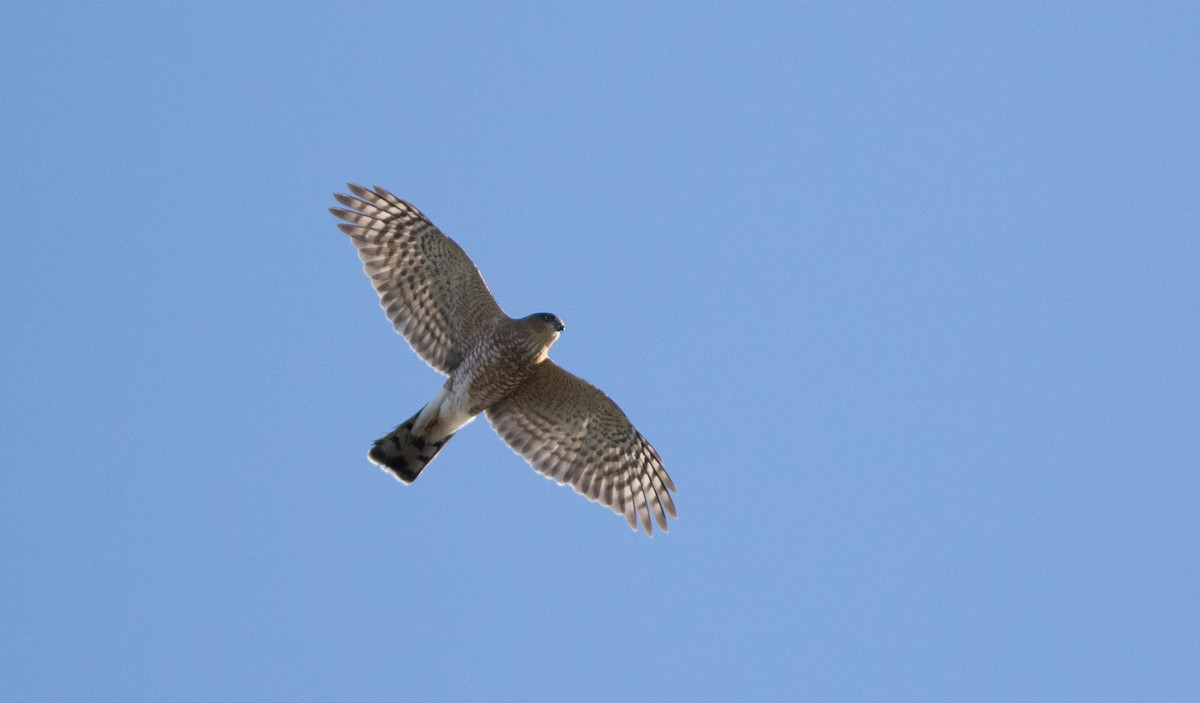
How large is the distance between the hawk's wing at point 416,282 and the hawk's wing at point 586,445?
2.33 ft

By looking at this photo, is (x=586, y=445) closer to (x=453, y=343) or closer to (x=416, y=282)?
(x=453, y=343)

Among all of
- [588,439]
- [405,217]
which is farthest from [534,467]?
[405,217]

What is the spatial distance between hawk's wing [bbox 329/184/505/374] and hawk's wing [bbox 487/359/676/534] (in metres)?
0.71

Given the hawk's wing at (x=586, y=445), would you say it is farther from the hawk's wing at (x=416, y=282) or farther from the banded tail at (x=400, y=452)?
the banded tail at (x=400, y=452)

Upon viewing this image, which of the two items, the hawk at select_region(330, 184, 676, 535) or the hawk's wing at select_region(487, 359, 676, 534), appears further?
the hawk's wing at select_region(487, 359, 676, 534)

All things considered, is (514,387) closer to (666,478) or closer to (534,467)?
(534,467)

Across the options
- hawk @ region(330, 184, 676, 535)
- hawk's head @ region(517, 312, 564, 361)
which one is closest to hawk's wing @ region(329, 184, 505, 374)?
hawk @ region(330, 184, 676, 535)

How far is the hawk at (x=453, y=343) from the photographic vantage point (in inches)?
535

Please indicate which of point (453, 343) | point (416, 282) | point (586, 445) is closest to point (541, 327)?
point (453, 343)

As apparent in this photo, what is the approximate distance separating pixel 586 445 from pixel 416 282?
2.19m

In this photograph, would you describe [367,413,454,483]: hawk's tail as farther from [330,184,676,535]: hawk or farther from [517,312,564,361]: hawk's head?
[517,312,564,361]: hawk's head

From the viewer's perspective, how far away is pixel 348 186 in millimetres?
13969

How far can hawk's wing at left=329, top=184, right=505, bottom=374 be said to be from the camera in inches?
541

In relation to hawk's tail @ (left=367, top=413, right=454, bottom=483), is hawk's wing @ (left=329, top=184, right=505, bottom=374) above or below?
above
